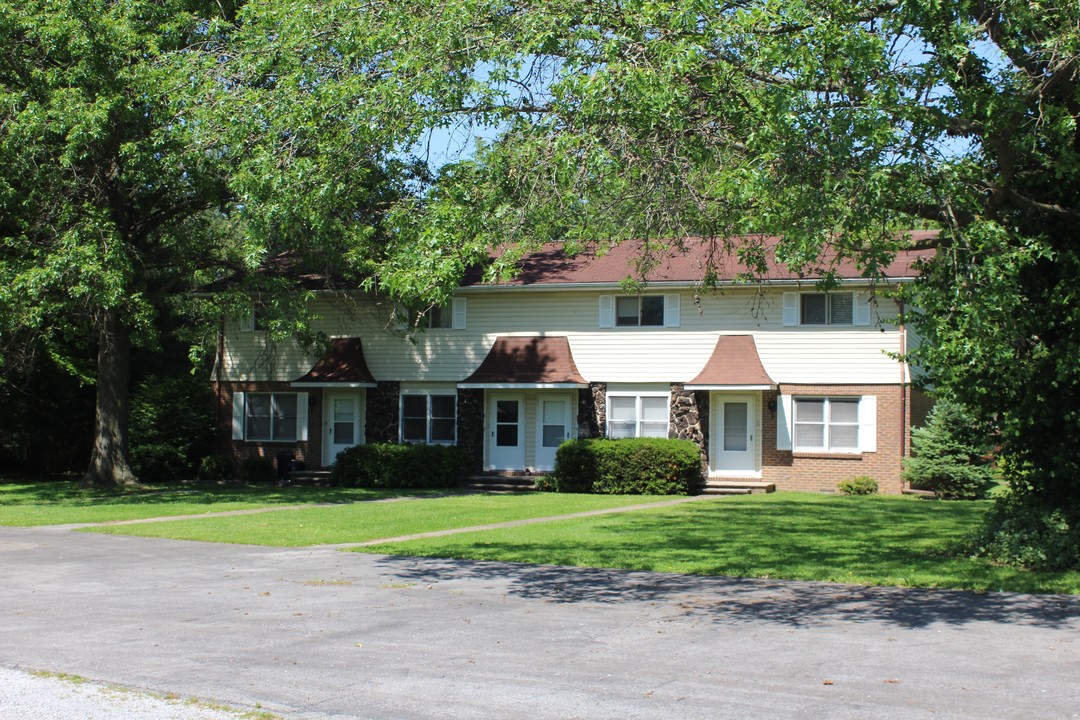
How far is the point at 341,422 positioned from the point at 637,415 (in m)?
8.63

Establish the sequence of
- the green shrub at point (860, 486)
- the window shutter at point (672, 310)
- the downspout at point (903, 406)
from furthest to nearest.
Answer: the window shutter at point (672, 310) < the green shrub at point (860, 486) < the downspout at point (903, 406)

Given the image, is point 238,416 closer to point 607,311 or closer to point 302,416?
point 302,416

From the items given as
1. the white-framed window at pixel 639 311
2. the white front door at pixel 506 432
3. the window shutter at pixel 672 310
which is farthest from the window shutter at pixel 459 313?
the window shutter at pixel 672 310

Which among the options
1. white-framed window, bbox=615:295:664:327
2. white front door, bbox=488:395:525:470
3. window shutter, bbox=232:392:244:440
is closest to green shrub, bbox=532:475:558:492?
white front door, bbox=488:395:525:470

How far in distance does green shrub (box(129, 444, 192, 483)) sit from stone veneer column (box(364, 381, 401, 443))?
516 centimetres

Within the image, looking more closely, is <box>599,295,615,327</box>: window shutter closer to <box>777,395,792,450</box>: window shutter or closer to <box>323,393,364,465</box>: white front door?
<box>777,395,792,450</box>: window shutter

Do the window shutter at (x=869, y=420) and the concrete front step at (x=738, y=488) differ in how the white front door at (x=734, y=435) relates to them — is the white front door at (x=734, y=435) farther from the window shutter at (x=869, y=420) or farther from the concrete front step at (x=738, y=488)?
the window shutter at (x=869, y=420)

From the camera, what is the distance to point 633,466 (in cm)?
2686

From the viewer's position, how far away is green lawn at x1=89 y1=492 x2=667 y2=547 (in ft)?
55.3

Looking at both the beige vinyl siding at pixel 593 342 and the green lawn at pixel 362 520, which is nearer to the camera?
the green lawn at pixel 362 520

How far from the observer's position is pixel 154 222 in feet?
83.2

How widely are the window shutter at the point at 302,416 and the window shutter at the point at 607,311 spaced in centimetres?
882

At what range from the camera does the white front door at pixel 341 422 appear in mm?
31266

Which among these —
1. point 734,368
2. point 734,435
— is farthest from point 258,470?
point 734,368
